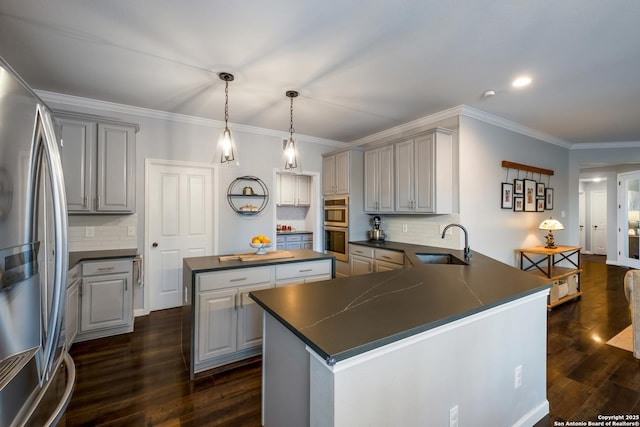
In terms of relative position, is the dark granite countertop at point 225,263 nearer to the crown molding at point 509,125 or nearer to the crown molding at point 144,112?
the crown molding at point 144,112

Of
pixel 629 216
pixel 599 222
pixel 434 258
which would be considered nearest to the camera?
pixel 434 258

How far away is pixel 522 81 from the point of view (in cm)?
280

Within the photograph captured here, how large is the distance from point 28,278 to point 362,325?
39.8 inches

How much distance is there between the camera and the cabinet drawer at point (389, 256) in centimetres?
359

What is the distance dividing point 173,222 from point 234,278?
80.0 inches

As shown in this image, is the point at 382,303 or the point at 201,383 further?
the point at 201,383

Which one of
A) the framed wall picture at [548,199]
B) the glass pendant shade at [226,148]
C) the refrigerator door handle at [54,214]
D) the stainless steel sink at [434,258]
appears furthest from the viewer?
the framed wall picture at [548,199]

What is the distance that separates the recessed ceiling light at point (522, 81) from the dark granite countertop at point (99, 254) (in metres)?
4.29

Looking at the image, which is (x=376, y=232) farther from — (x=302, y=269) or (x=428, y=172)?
(x=302, y=269)

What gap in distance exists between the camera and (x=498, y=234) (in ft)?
12.9

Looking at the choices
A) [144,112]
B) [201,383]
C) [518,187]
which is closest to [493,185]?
[518,187]

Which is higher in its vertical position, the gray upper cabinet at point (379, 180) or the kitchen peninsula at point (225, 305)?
the gray upper cabinet at point (379, 180)

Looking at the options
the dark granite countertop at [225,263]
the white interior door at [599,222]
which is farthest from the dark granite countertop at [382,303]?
the white interior door at [599,222]

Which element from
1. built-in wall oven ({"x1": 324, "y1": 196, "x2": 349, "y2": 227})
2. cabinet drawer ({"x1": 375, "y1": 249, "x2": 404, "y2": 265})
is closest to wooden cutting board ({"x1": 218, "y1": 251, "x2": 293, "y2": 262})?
cabinet drawer ({"x1": 375, "y1": 249, "x2": 404, "y2": 265})
